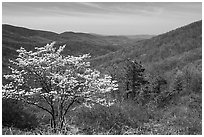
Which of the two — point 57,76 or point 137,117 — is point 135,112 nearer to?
point 137,117

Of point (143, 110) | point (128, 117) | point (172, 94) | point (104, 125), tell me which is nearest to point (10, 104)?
point (104, 125)

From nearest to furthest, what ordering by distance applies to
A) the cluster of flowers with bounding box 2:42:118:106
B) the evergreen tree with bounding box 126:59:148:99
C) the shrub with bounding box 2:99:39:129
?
the shrub with bounding box 2:99:39:129 < the cluster of flowers with bounding box 2:42:118:106 < the evergreen tree with bounding box 126:59:148:99

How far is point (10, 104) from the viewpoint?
10312 mm

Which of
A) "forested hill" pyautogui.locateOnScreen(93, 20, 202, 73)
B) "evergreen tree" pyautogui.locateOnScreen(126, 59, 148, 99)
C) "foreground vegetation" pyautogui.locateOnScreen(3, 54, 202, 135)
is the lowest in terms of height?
"foreground vegetation" pyautogui.locateOnScreen(3, 54, 202, 135)

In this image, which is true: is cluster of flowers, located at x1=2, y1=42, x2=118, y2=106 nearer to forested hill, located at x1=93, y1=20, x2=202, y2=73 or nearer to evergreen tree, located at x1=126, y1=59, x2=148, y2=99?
evergreen tree, located at x1=126, y1=59, x2=148, y2=99

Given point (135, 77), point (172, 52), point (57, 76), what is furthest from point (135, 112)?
point (172, 52)

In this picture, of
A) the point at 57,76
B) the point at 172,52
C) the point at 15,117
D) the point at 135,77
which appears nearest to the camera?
the point at 15,117

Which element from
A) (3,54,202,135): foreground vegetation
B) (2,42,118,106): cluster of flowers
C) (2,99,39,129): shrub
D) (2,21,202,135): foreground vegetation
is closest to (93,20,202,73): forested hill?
(2,21,202,135): foreground vegetation

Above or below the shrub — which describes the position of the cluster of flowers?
above

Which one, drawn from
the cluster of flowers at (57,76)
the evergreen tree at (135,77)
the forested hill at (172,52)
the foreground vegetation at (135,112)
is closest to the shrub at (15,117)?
the foreground vegetation at (135,112)

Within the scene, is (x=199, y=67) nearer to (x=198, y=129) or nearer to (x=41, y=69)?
(x=198, y=129)

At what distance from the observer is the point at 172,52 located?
30812 millimetres

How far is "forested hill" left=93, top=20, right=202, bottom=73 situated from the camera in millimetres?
25250

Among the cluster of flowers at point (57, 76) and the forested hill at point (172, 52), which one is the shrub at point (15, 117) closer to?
the cluster of flowers at point (57, 76)
